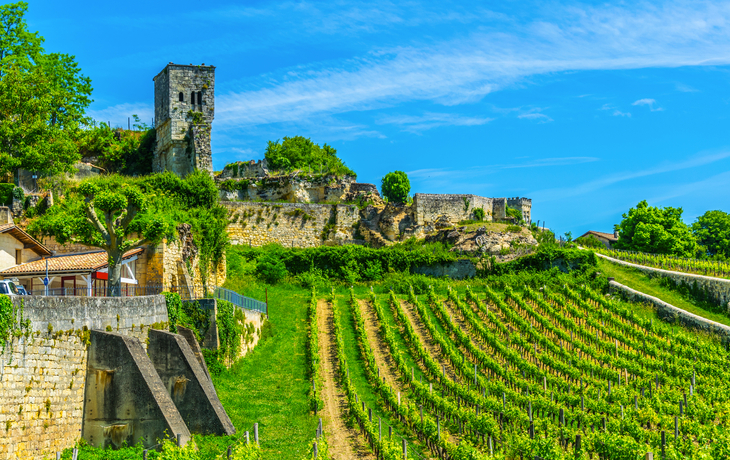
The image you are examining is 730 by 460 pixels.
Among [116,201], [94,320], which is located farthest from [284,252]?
[94,320]

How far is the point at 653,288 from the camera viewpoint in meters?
33.3

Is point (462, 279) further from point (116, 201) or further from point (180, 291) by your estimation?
point (116, 201)

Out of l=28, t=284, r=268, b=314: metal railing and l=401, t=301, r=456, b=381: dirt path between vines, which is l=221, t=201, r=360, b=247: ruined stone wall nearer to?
l=401, t=301, r=456, b=381: dirt path between vines

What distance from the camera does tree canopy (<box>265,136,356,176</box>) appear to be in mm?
48469

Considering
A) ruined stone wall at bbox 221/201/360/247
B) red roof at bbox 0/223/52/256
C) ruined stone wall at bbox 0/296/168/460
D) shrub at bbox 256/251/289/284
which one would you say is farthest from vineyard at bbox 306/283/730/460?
red roof at bbox 0/223/52/256

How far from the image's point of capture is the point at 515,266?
36.7m

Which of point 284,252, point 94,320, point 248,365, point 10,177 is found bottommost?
point 248,365

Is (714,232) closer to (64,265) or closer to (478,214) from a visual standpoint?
(478,214)

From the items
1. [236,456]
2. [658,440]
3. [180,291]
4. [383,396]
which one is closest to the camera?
[236,456]

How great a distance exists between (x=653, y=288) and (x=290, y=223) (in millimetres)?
18784

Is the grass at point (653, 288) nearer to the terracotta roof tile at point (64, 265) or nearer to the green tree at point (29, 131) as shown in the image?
the terracotta roof tile at point (64, 265)

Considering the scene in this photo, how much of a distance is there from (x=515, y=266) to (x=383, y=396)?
18.0m

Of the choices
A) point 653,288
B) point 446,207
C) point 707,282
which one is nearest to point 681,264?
point 653,288

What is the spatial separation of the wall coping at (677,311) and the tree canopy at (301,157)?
68.6 feet
